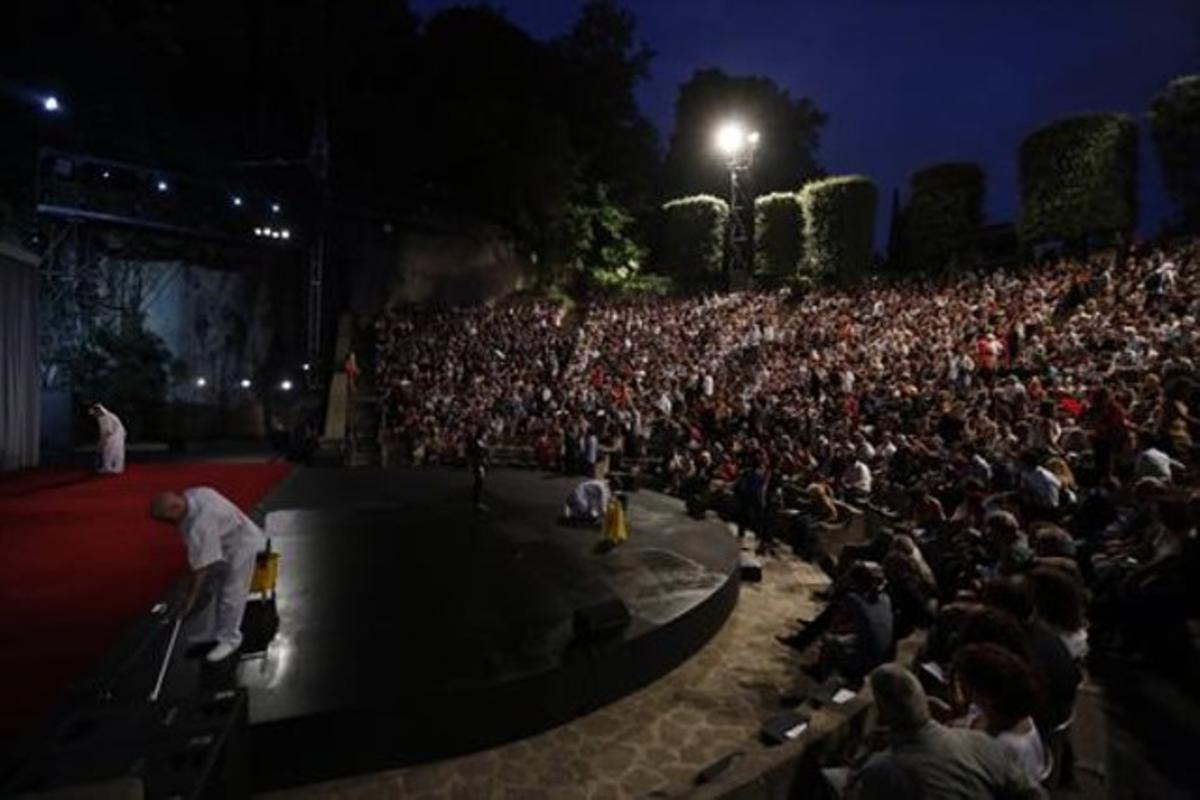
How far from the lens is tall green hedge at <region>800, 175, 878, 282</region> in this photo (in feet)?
91.8

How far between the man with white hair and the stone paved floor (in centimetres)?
165

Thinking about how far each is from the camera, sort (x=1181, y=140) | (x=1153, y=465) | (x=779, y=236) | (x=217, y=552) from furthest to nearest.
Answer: (x=779, y=236) → (x=1181, y=140) → (x=1153, y=465) → (x=217, y=552)

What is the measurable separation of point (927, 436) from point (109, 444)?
1511 centimetres

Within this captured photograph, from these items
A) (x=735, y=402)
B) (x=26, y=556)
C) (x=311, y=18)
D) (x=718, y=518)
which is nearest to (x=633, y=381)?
(x=735, y=402)

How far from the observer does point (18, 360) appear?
14.2 m

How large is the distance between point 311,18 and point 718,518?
27.3 meters

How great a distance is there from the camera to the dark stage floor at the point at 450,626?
489 centimetres

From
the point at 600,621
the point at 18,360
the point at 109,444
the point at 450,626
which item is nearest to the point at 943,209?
the point at 600,621

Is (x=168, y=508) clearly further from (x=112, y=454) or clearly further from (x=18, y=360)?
(x=18, y=360)

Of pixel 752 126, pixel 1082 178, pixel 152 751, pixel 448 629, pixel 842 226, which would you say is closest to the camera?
pixel 152 751

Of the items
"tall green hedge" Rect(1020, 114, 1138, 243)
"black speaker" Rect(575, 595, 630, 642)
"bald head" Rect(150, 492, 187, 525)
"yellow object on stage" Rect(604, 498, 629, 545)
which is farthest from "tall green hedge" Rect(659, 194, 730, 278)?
"bald head" Rect(150, 492, 187, 525)

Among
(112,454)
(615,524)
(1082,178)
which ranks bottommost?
(615,524)

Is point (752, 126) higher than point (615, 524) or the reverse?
higher

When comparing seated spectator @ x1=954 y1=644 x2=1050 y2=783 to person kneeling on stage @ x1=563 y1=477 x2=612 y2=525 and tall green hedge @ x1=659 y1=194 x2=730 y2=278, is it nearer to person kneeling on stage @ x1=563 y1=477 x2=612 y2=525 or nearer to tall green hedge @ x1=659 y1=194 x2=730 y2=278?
person kneeling on stage @ x1=563 y1=477 x2=612 y2=525
